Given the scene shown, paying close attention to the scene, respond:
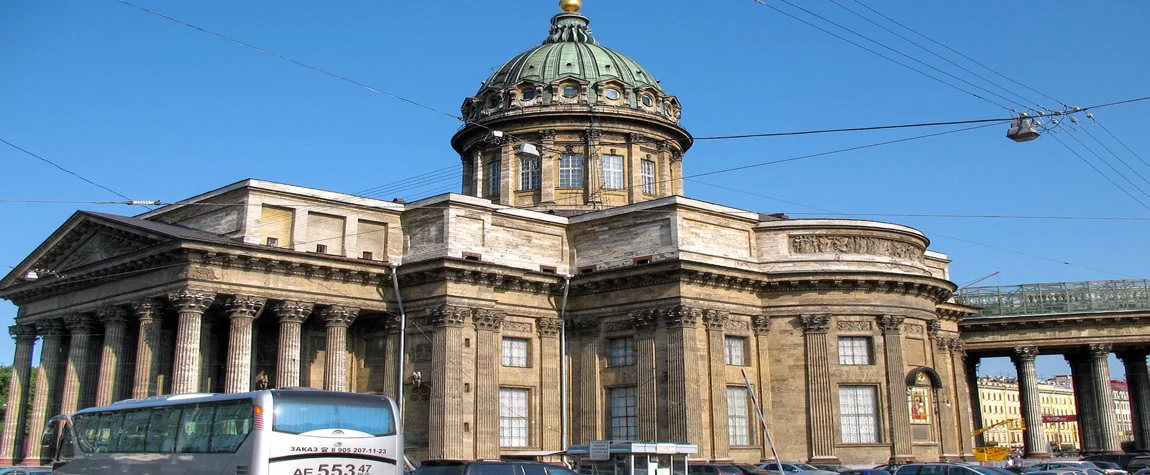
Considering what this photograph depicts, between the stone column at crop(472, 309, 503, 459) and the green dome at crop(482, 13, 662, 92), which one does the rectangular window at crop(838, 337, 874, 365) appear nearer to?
the stone column at crop(472, 309, 503, 459)

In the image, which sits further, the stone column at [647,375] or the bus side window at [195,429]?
the stone column at [647,375]

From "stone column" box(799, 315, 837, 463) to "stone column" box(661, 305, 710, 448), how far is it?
190 inches

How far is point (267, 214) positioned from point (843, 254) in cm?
2262

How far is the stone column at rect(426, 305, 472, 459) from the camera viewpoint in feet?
136

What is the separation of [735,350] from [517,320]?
8.77 metres

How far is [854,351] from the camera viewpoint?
45.4 meters

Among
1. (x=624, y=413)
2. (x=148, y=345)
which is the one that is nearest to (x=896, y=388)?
(x=624, y=413)

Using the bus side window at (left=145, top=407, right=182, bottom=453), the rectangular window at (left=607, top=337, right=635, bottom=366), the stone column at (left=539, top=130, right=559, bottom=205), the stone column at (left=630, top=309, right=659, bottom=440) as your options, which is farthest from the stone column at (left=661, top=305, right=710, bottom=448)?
the bus side window at (left=145, top=407, right=182, bottom=453)

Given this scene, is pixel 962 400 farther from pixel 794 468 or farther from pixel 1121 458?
pixel 794 468

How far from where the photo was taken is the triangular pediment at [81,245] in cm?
4217

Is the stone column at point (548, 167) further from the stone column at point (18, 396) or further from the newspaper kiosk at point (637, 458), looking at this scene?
the stone column at point (18, 396)

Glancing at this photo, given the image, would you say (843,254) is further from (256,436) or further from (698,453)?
(256,436)

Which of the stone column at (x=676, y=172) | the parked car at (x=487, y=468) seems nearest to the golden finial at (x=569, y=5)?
the stone column at (x=676, y=172)

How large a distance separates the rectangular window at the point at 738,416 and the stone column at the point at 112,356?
76.0ft
